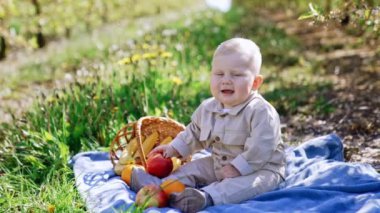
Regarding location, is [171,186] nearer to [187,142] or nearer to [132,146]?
[187,142]

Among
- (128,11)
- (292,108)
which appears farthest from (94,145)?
(128,11)

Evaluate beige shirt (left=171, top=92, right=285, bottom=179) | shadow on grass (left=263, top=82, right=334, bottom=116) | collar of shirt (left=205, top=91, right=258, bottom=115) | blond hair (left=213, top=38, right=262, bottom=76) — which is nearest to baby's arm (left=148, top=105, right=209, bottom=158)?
beige shirt (left=171, top=92, right=285, bottom=179)

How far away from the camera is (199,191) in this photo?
3.16m

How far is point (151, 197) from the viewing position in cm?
317

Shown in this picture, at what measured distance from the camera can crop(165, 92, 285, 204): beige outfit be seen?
3.32 m

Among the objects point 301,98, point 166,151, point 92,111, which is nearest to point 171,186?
point 166,151

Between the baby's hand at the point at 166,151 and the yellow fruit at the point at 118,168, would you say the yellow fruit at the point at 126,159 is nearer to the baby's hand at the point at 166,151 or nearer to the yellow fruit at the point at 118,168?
the yellow fruit at the point at 118,168

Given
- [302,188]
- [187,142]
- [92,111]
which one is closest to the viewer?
[302,188]

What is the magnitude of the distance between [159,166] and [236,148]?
1.64 ft

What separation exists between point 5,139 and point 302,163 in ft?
7.79

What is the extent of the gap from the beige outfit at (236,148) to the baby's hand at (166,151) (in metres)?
0.03

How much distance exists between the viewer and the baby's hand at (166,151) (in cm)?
378

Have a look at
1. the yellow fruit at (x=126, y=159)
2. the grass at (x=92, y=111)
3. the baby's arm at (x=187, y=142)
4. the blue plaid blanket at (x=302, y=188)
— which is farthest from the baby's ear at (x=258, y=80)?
the grass at (x=92, y=111)

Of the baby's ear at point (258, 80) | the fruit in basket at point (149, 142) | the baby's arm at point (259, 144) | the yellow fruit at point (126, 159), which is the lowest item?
the yellow fruit at point (126, 159)
